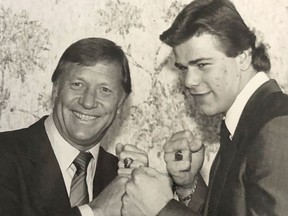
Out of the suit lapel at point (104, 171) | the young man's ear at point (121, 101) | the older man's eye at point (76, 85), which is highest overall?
the older man's eye at point (76, 85)

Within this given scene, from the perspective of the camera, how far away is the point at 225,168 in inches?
36.9

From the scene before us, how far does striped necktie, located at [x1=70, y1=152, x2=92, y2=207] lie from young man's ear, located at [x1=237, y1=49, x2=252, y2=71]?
0.49 meters

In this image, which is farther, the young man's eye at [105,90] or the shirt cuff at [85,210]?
the young man's eye at [105,90]

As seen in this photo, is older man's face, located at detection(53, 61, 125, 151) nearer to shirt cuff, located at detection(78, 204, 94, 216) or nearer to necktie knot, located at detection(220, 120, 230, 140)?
shirt cuff, located at detection(78, 204, 94, 216)

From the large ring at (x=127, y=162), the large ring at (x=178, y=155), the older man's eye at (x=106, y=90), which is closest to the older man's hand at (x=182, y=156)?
the large ring at (x=178, y=155)

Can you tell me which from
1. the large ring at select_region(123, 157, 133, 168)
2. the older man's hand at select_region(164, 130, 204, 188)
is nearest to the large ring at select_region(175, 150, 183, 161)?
the older man's hand at select_region(164, 130, 204, 188)

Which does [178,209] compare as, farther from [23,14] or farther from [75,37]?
[23,14]

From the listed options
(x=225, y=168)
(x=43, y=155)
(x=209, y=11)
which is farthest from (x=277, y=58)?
(x=43, y=155)

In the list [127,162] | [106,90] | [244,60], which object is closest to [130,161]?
[127,162]

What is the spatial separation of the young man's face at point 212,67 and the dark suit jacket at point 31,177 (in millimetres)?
405

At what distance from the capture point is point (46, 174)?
1.18 m

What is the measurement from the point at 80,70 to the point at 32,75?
0.73 ft

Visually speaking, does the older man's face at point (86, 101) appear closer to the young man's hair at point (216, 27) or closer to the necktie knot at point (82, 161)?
the necktie knot at point (82, 161)

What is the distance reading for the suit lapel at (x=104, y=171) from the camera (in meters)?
1.29
